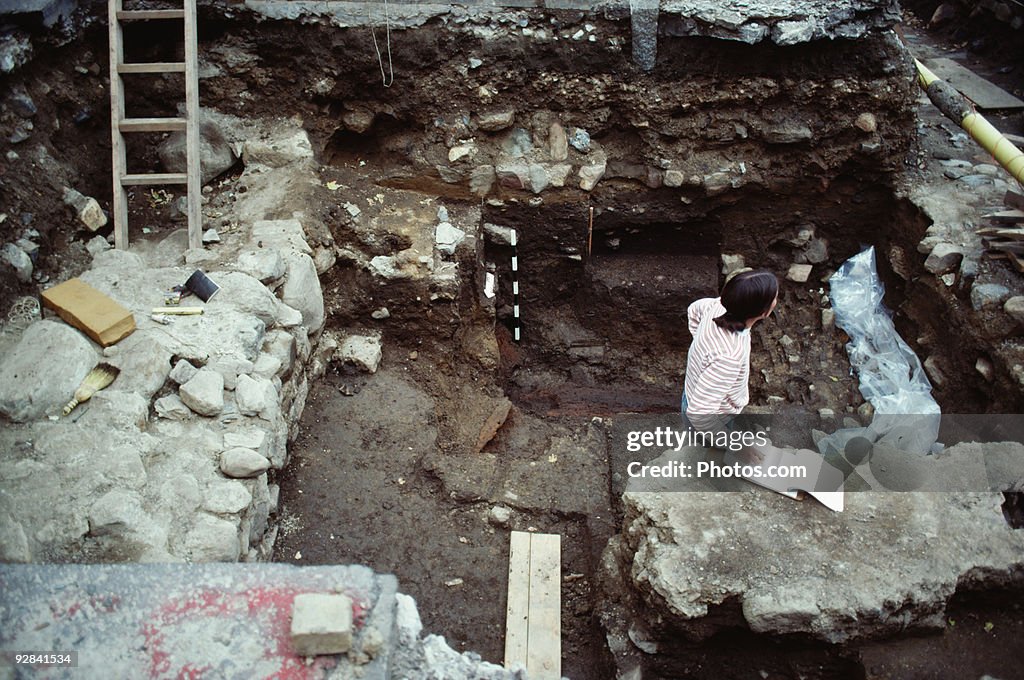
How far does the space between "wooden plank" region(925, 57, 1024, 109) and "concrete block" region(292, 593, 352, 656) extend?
679 cm

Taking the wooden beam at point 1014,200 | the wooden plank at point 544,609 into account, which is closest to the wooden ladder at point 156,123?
the wooden plank at point 544,609

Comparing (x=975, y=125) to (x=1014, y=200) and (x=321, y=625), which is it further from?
(x=321, y=625)

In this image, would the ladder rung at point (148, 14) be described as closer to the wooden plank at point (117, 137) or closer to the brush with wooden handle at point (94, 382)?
the wooden plank at point (117, 137)

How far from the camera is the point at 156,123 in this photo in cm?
476

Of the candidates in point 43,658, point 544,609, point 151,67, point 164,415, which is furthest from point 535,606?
point 151,67

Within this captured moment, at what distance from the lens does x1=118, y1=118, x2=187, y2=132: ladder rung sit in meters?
4.73

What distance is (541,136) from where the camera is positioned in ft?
18.5

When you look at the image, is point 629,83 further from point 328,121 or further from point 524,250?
point 328,121

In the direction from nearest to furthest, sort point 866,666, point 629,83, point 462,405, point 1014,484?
point 866,666
point 1014,484
point 462,405
point 629,83

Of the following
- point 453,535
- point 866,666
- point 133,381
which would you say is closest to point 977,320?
point 866,666

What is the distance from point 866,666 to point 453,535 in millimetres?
2028

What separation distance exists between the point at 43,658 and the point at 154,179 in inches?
124

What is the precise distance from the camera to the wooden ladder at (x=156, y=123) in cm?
468

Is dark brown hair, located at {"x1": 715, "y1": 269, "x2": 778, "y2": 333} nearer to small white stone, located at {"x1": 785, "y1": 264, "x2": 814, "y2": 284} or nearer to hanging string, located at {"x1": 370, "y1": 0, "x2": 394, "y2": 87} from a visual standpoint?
small white stone, located at {"x1": 785, "y1": 264, "x2": 814, "y2": 284}
